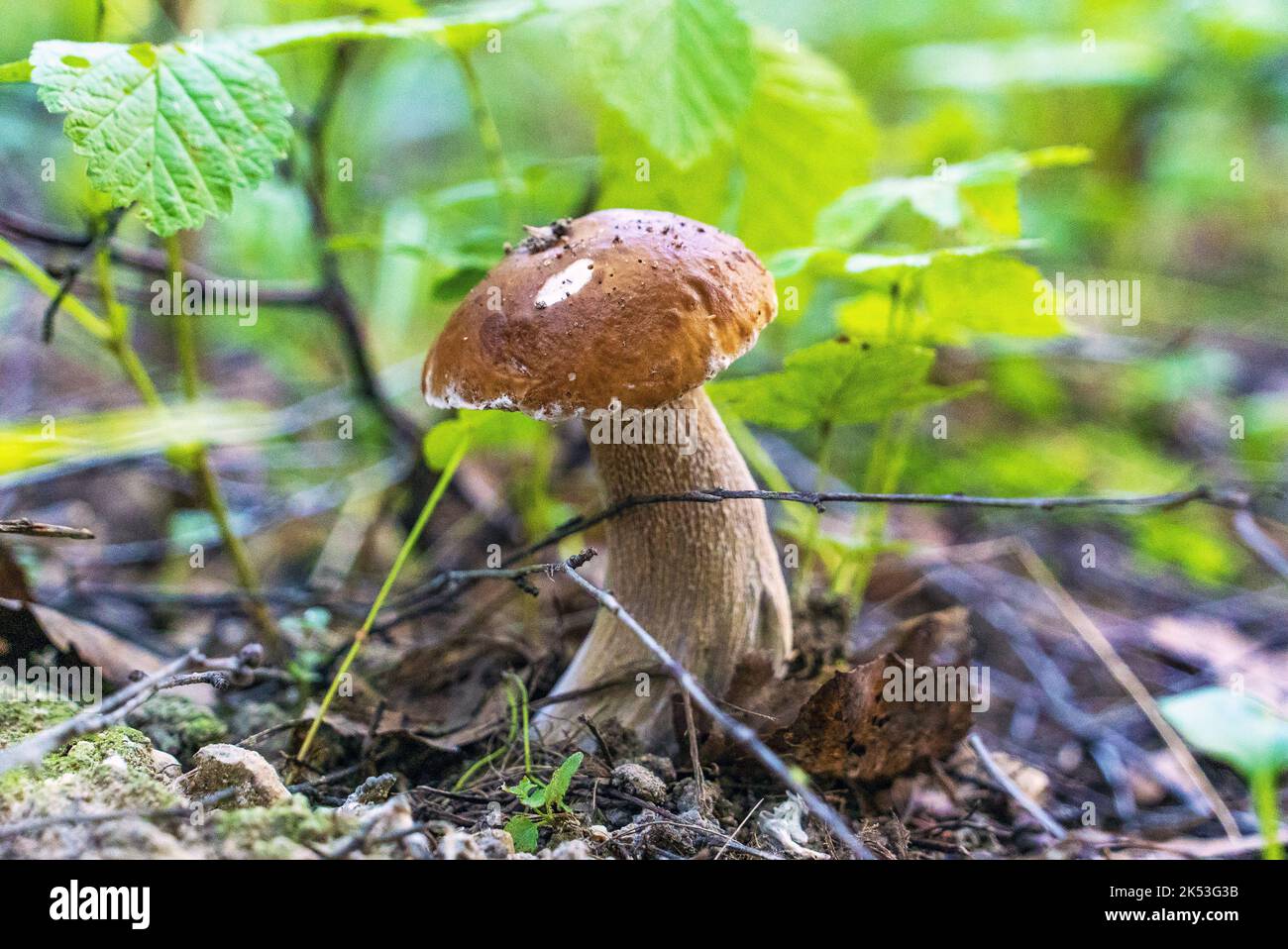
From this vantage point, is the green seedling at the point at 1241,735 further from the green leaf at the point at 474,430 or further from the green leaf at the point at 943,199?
the green leaf at the point at 474,430

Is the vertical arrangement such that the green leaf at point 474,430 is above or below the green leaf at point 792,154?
below

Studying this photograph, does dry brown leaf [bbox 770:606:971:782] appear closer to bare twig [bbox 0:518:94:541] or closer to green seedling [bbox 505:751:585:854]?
green seedling [bbox 505:751:585:854]

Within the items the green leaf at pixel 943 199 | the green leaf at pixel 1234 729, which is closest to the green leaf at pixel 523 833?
the green leaf at pixel 1234 729

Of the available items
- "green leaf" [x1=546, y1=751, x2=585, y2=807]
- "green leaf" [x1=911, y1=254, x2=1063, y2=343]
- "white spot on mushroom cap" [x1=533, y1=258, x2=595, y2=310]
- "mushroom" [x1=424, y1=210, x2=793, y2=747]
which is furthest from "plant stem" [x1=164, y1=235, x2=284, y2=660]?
"green leaf" [x1=911, y1=254, x2=1063, y2=343]

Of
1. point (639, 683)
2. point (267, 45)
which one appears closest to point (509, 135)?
point (267, 45)

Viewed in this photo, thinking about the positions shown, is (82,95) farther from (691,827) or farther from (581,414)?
(691,827)

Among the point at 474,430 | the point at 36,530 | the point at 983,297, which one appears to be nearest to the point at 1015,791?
the point at 983,297
